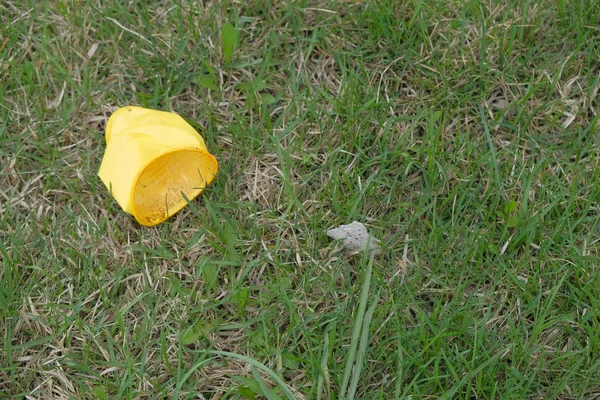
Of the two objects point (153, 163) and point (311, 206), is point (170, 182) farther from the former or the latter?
point (311, 206)

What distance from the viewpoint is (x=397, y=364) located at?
2047 mm

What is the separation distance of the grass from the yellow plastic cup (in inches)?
2.4

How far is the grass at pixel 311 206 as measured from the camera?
81.7 inches

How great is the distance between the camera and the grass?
81.7 inches

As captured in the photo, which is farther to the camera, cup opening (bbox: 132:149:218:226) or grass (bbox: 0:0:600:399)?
cup opening (bbox: 132:149:218:226)

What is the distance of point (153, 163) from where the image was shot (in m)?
2.36

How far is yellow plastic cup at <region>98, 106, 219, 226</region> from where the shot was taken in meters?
2.26

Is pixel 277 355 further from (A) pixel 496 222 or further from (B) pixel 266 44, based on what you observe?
(B) pixel 266 44

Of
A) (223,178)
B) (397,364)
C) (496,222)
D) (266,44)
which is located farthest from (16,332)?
(496,222)

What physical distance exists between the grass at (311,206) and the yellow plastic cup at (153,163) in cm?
6

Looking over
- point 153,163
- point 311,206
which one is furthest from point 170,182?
point 311,206

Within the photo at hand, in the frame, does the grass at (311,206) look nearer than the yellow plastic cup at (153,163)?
Yes

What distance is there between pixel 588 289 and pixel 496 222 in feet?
1.07

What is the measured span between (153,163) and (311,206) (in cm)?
52
